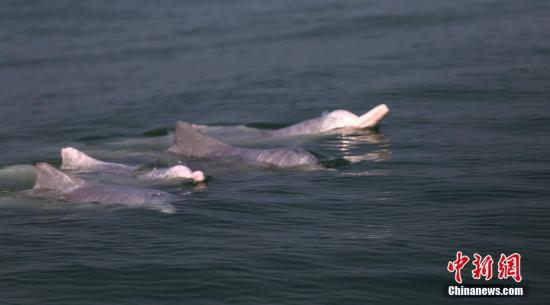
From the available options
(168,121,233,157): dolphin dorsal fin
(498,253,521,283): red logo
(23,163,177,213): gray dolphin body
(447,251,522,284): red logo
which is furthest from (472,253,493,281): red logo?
(168,121,233,157): dolphin dorsal fin

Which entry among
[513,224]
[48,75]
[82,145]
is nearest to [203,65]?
[48,75]

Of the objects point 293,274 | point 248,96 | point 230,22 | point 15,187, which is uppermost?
point 230,22

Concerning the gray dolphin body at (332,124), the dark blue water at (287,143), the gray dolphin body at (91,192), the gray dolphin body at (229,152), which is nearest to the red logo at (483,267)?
the dark blue water at (287,143)

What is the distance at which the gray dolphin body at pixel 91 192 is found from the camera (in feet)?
54.0

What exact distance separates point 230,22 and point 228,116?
13.8 m

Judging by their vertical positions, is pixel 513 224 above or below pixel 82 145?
below

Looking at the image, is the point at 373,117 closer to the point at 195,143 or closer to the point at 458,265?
the point at 195,143

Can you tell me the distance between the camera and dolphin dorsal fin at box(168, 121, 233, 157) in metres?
20.4

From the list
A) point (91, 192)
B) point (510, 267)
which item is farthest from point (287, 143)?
point (510, 267)

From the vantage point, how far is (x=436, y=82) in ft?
89.1

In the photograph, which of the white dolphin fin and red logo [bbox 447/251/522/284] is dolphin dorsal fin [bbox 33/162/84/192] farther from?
red logo [bbox 447/251/522/284]

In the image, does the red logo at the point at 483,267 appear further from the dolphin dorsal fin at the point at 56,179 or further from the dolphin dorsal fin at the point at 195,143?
the dolphin dorsal fin at the point at 195,143

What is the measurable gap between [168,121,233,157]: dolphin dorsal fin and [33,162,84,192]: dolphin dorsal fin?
3526mm

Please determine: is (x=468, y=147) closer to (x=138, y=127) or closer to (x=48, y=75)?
(x=138, y=127)
